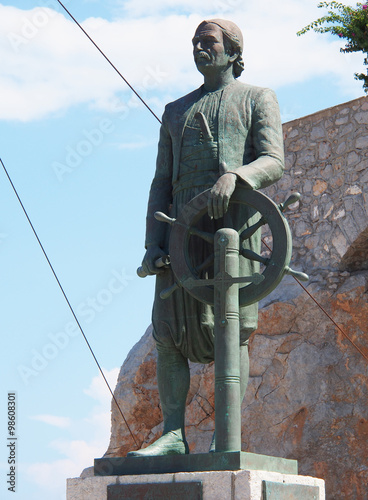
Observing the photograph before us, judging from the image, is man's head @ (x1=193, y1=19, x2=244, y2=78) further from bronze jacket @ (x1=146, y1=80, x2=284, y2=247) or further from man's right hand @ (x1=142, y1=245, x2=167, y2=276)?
man's right hand @ (x1=142, y1=245, x2=167, y2=276)

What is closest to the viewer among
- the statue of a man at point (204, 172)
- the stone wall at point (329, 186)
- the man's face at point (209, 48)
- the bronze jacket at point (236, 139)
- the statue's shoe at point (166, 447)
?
the statue's shoe at point (166, 447)

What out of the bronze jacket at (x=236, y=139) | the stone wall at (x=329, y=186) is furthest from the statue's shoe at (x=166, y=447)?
the stone wall at (x=329, y=186)

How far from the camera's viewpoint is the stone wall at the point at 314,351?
27.1ft

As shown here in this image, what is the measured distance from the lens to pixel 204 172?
174 inches

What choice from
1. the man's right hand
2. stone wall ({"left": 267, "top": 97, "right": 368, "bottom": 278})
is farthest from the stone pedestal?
stone wall ({"left": 267, "top": 97, "right": 368, "bottom": 278})

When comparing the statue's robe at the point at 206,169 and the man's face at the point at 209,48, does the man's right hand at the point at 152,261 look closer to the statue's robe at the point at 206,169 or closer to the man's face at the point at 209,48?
the statue's robe at the point at 206,169

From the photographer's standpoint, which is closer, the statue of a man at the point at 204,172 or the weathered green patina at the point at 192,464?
the weathered green patina at the point at 192,464

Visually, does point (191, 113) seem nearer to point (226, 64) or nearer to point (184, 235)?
point (226, 64)

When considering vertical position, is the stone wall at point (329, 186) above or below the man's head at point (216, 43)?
above

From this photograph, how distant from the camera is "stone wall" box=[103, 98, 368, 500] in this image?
27.1 feet

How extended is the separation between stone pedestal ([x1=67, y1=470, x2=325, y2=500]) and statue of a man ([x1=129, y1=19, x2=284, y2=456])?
0.71ft

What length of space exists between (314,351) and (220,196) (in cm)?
495

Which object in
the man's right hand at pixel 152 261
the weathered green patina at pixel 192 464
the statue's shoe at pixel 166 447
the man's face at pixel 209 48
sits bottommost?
the weathered green patina at pixel 192 464

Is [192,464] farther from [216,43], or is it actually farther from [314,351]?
[314,351]
